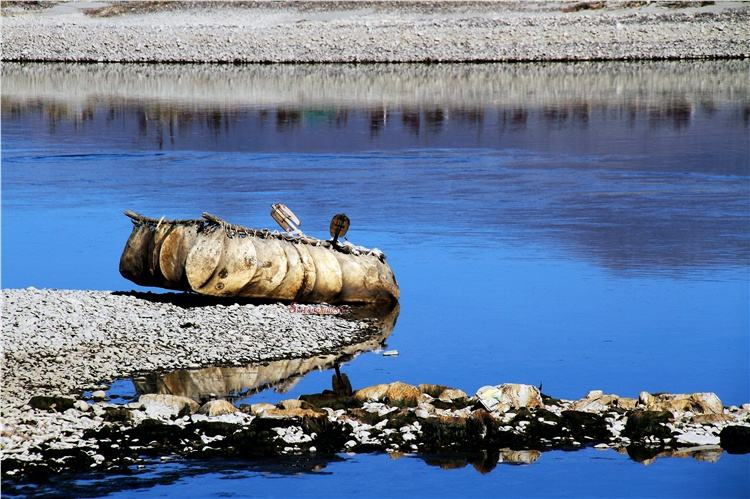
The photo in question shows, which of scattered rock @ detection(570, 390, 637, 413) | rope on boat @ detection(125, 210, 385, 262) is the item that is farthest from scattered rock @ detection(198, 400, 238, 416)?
rope on boat @ detection(125, 210, 385, 262)

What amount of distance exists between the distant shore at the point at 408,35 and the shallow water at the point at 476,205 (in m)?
16.0

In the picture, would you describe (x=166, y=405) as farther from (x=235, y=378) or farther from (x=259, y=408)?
(x=235, y=378)

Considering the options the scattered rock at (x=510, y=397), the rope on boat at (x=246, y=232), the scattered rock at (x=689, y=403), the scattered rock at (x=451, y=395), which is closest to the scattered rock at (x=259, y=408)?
the scattered rock at (x=451, y=395)

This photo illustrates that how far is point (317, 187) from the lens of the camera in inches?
1024

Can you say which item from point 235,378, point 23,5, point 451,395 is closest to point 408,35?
point 23,5

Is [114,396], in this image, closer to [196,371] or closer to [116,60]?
[196,371]

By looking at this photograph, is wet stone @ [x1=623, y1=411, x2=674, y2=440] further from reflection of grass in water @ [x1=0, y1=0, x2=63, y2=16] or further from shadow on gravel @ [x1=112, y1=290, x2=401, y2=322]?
reflection of grass in water @ [x1=0, y1=0, x2=63, y2=16]

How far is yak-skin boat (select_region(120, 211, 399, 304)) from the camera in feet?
54.3

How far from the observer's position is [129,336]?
15.0 m

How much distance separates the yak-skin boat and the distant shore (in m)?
47.7

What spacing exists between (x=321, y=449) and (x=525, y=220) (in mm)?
11594

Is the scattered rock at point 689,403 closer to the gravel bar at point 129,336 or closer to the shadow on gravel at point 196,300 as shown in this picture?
the gravel bar at point 129,336

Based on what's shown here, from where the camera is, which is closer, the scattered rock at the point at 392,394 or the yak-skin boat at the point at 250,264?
the scattered rock at the point at 392,394

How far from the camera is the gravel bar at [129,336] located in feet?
45.0
